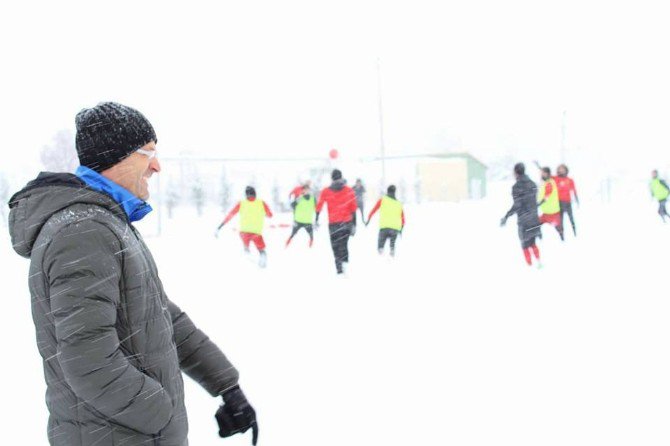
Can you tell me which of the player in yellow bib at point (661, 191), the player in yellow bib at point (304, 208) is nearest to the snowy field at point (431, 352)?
the player in yellow bib at point (304, 208)

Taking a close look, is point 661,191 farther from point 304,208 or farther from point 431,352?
point 431,352

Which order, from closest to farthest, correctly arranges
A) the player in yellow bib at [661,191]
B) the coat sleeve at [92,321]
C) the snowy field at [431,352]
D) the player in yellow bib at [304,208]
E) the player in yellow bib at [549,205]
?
the coat sleeve at [92,321] → the snowy field at [431,352] → the player in yellow bib at [549,205] → the player in yellow bib at [304,208] → the player in yellow bib at [661,191]

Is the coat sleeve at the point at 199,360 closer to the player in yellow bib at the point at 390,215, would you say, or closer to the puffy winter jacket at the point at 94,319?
the puffy winter jacket at the point at 94,319

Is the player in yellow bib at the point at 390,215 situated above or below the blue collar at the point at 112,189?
below

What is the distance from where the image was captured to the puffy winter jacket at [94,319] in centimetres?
155

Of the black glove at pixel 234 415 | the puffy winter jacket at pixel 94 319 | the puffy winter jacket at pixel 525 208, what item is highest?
the puffy winter jacket at pixel 94 319

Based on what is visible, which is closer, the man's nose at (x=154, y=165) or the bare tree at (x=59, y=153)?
the man's nose at (x=154, y=165)

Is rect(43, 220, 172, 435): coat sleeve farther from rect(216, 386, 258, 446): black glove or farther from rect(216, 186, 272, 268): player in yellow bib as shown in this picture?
rect(216, 186, 272, 268): player in yellow bib

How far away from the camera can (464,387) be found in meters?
4.43

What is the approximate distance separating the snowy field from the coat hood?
2314 millimetres

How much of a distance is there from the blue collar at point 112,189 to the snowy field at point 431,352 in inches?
85.3

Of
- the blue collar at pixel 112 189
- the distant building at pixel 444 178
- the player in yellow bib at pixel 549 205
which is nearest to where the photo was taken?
the blue collar at pixel 112 189

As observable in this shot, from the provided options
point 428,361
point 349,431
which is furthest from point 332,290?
point 349,431

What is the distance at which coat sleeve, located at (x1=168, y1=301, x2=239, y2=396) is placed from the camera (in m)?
2.10
